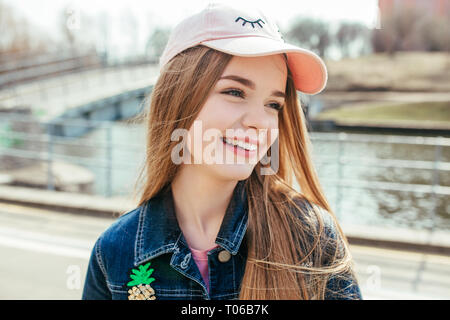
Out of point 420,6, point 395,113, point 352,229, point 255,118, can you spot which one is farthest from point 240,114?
point 420,6

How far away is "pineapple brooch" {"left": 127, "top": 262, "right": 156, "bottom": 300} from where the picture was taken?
115 cm

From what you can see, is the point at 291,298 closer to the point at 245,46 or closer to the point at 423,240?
the point at 245,46

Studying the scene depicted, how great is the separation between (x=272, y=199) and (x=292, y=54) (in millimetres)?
396

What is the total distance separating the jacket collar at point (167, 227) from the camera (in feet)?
3.87

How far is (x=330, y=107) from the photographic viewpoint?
2895 cm

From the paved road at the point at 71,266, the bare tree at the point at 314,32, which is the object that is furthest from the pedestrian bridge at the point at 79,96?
the bare tree at the point at 314,32

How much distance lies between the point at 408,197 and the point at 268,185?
8.07 meters

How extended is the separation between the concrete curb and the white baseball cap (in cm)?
237

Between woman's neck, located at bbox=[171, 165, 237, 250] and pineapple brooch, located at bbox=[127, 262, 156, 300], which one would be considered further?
woman's neck, located at bbox=[171, 165, 237, 250]

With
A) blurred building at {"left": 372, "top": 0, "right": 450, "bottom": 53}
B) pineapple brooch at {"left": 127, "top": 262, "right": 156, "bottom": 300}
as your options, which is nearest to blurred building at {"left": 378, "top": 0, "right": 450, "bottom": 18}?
blurred building at {"left": 372, "top": 0, "right": 450, "bottom": 53}

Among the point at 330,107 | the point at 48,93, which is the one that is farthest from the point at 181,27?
the point at 330,107

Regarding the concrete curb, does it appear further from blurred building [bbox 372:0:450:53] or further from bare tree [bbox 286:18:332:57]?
blurred building [bbox 372:0:450:53]

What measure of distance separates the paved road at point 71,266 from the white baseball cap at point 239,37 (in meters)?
2.50
